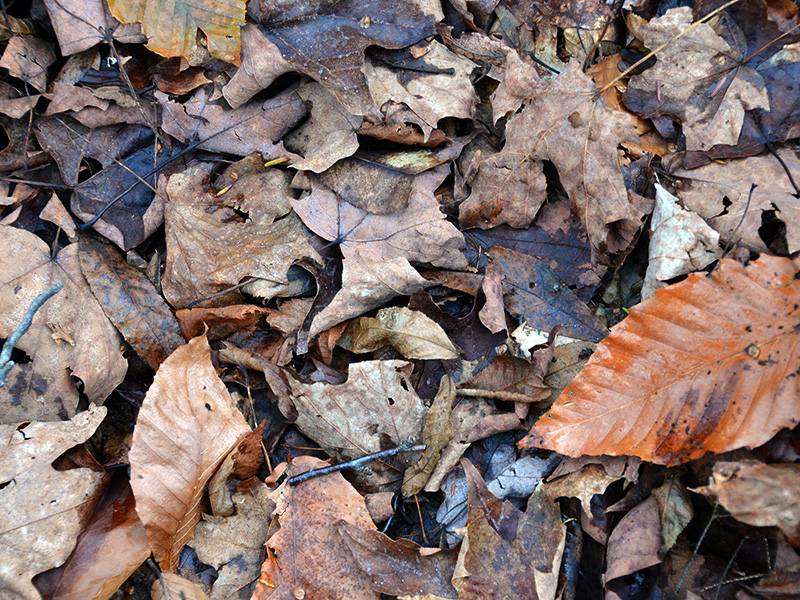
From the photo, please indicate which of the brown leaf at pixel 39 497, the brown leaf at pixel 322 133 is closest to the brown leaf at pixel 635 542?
the brown leaf at pixel 322 133

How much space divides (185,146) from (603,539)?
8.68ft

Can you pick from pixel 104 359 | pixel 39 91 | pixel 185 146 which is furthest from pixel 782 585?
pixel 39 91

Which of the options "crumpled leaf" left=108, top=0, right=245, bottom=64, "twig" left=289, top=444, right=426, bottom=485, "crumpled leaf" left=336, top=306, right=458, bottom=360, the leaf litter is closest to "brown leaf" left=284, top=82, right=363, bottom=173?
the leaf litter

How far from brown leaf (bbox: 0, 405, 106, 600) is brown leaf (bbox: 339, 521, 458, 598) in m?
1.09

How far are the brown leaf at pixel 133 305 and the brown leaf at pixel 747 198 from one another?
7.99ft

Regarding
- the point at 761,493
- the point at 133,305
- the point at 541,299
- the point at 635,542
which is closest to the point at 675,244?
the point at 541,299

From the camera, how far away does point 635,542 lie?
178 centimetres

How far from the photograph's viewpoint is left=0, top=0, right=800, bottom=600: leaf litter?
5.84 feet

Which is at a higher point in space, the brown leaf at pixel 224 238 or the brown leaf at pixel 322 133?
the brown leaf at pixel 322 133

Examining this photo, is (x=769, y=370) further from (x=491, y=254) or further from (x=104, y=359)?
(x=104, y=359)

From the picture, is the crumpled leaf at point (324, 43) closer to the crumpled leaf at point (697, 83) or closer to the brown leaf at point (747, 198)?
the crumpled leaf at point (697, 83)

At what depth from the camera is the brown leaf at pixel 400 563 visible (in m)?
1.85

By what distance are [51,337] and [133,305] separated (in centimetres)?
36

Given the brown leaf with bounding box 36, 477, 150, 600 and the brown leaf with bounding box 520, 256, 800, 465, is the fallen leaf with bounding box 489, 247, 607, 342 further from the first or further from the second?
the brown leaf with bounding box 36, 477, 150, 600
